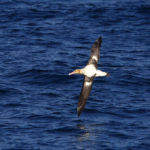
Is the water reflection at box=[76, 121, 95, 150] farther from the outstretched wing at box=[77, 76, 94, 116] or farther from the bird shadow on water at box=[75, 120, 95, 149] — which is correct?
the outstretched wing at box=[77, 76, 94, 116]

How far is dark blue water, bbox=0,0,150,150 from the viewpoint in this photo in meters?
21.5

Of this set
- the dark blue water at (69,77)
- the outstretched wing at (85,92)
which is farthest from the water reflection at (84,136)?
the outstretched wing at (85,92)

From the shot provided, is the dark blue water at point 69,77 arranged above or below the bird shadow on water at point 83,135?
above

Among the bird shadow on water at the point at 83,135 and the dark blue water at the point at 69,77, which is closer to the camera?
the bird shadow on water at the point at 83,135

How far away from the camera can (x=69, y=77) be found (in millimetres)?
27875

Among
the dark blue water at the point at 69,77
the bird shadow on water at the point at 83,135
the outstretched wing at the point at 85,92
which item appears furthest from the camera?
the dark blue water at the point at 69,77

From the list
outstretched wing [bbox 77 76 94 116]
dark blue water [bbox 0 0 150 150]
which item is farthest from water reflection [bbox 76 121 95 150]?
Answer: outstretched wing [bbox 77 76 94 116]

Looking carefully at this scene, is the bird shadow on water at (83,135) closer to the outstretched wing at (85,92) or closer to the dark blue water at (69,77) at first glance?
the dark blue water at (69,77)

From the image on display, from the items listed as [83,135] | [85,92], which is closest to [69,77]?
[83,135]

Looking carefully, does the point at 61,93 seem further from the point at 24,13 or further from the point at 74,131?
the point at 24,13

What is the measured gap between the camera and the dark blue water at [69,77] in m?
21.5

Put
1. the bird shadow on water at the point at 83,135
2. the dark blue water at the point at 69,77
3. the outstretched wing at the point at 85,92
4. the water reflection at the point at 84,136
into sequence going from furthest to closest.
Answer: the dark blue water at the point at 69,77
the bird shadow on water at the point at 83,135
the water reflection at the point at 84,136
the outstretched wing at the point at 85,92

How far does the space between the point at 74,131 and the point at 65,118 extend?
124cm

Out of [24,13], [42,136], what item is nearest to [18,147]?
[42,136]
